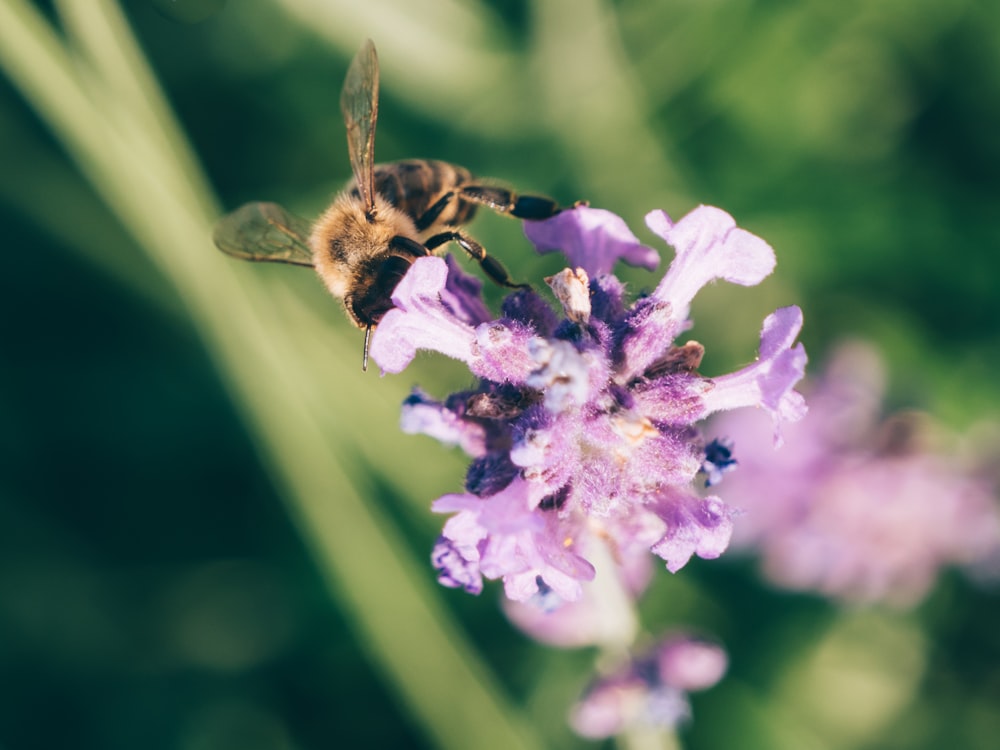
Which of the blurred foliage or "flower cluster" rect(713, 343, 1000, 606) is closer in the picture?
"flower cluster" rect(713, 343, 1000, 606)

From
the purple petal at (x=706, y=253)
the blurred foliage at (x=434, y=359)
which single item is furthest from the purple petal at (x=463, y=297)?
the blurred foliage at (x=434, y=359)

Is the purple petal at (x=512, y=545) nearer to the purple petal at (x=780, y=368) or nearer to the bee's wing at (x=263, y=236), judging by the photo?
the purple petal at (x=780, y=368)

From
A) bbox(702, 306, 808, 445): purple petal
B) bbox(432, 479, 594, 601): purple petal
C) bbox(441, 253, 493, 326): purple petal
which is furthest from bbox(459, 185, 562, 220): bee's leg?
bbox(432, 479, 594, 601): purple petal

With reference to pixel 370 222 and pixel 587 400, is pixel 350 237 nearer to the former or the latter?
pixel 370 222

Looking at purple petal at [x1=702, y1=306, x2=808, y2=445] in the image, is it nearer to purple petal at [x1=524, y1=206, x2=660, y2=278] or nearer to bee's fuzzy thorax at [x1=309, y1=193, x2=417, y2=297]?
purple petal at [x1=524, y1=206, x2=660, y2=278]

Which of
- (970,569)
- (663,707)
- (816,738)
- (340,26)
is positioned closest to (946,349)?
(970,569)

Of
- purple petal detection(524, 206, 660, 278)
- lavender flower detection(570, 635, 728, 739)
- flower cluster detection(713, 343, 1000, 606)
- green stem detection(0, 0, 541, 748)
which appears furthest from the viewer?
flower cluster detection(713, 343, 1000, 606)
